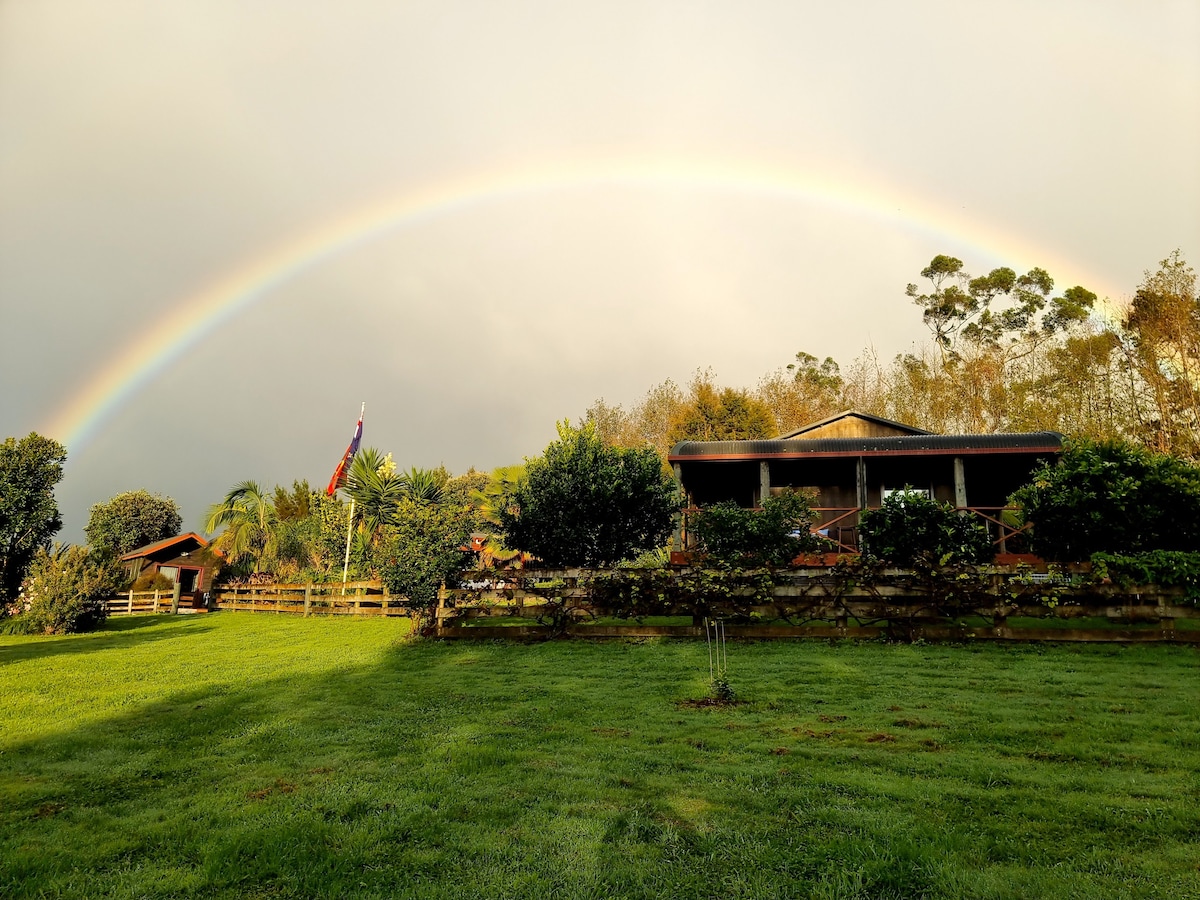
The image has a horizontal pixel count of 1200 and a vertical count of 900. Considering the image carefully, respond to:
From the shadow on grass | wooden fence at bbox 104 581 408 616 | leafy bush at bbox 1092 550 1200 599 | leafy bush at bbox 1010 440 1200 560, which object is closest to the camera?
leafy bush at bbox 1092 550 1200 599

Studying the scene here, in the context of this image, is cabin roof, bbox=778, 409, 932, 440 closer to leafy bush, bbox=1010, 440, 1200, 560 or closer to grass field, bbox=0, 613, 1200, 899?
leafy bush, bbox=1010, 440, 1200, 560

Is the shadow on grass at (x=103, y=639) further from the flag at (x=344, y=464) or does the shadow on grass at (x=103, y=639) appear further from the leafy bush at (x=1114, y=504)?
the leafy bush at (x=1114, y=504)

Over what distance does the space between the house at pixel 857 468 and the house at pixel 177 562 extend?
941 inches

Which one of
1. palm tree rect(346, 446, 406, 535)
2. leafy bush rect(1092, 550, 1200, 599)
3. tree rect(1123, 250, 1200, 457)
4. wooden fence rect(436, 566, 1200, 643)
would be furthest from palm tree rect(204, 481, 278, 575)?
tree rect(1123, 250, 1200, 457)

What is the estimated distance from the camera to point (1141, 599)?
391 inches

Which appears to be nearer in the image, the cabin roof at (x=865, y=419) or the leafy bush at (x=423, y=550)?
the leafy bush at (x=423, y=550)

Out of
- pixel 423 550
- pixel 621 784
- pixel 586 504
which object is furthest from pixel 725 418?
pixel 621 784

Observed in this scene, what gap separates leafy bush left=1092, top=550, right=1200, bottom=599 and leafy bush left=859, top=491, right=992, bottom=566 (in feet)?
6.36

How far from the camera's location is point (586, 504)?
1585 cm

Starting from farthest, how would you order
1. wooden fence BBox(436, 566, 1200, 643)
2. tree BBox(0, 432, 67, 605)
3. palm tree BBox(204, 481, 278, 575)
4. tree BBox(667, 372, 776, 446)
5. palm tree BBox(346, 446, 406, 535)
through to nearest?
1. tree BBox(667, 372, 776, 446)
2. palm tree BBox(204, 481, 278, 575)
3. palm tree BBox(346, 446, 406, 535)
4. tree BBox(0, 432, 67, 605)
5. wooden fence BBox(436, 566, 1200, 643)

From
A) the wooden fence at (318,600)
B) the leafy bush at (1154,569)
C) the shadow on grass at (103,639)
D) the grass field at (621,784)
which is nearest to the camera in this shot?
the grass field at (621,784)

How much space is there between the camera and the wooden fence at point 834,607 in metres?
9.99

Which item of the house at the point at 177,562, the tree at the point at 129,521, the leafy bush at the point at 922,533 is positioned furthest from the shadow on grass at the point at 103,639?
the tree at the point at 129,521

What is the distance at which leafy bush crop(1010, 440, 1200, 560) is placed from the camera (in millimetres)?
10516
